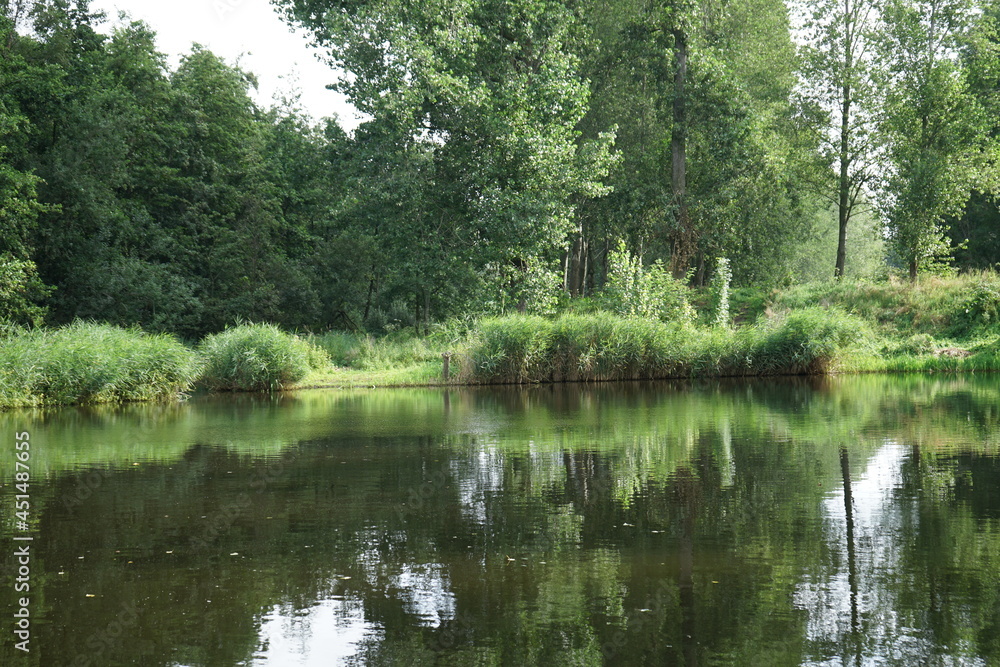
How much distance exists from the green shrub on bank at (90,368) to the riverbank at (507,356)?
29 mm

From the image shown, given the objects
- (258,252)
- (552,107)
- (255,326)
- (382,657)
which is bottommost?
(382,657)

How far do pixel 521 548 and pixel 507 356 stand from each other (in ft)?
61.7

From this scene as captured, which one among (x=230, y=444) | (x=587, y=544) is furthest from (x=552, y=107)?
(x=587, y=544)

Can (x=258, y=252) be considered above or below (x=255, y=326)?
above

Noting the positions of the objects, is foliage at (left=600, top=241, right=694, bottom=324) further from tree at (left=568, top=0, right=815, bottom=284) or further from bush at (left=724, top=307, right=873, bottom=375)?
tree at (left=568, top=0, right=815, bottom=284)

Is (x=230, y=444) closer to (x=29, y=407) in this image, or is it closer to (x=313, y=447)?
(x=313, y=447)

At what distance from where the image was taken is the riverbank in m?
21.4

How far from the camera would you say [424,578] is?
5941mm

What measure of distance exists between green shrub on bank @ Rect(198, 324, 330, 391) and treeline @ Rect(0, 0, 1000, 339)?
2569 millimetres

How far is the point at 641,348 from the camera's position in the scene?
2555 centimetres

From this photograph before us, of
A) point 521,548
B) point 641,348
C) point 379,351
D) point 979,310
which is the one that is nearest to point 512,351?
point 641,348

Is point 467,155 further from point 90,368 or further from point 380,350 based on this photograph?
point 90,368

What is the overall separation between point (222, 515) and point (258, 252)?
116ft

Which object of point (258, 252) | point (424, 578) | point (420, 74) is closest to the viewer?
point (424, 578)
